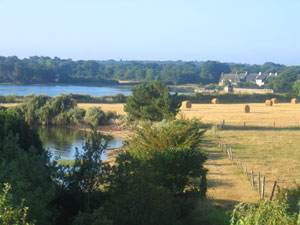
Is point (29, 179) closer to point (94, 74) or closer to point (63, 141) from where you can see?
point (63, 141)

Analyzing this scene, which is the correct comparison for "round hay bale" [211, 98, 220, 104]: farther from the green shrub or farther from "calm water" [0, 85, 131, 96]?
the green shrub

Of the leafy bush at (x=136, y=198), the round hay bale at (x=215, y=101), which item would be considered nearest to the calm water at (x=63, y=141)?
the leafy bush at (x=136, y=198)

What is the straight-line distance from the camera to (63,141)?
A: 33.6m

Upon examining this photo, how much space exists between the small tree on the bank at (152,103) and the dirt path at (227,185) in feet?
43.3

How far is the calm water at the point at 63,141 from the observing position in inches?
1123

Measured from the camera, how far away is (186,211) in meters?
12.9

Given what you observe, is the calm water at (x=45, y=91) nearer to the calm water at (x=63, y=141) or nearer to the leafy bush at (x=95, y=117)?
A: the leafy bush at (x=95, y=117)

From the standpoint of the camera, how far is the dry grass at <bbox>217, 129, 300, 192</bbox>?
64.2ft

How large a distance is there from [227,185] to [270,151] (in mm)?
9987

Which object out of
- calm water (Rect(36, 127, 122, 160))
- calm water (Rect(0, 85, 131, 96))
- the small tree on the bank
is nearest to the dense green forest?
calm water (Rect(0, 85, 131, 96))

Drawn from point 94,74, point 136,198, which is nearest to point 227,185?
point 136,198

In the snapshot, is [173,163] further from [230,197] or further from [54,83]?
[54,83]

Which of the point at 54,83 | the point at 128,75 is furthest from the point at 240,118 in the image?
the point at 128,75

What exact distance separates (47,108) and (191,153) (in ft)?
106
